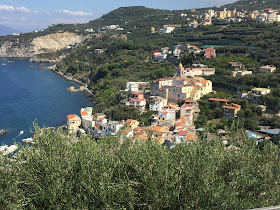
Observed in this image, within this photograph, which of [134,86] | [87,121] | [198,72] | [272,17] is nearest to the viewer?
[87,121]

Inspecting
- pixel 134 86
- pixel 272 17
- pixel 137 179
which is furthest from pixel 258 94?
→ pixel 272 17

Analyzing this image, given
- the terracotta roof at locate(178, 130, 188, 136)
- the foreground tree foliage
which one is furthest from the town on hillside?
the foreground tree foliage

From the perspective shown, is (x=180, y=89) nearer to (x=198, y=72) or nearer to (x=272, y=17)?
(x=198, y=72)

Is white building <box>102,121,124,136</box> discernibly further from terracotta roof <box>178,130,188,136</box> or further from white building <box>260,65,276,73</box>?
white building <box>260,65,276,73</box>

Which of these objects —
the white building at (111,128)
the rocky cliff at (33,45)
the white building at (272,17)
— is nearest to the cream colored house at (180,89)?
the white building at (111,128)

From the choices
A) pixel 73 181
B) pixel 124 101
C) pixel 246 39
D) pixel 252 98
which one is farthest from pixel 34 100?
pixel 73 181
